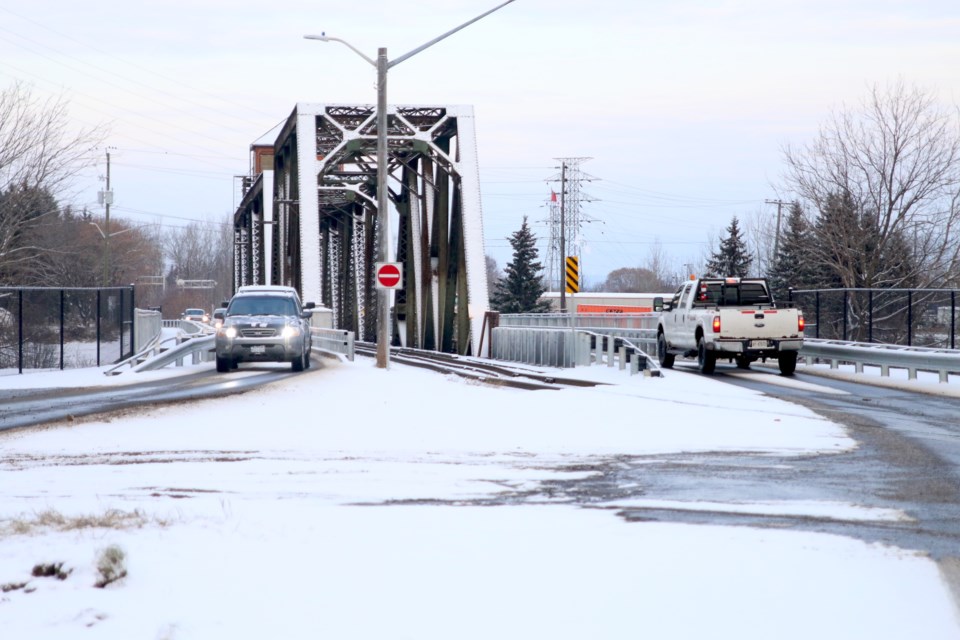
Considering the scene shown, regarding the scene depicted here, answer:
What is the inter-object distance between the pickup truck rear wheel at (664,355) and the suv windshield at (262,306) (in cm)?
952

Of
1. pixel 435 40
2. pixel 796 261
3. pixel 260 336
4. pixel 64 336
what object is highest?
pixel 435 40

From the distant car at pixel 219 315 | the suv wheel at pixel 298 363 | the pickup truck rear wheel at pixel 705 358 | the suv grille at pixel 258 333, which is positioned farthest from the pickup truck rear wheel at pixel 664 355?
the distant car at pixel 219 315

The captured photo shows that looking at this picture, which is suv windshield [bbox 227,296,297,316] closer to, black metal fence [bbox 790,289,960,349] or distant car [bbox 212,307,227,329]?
distant car [bbox 212,307,227,329]

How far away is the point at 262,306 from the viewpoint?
2858cm

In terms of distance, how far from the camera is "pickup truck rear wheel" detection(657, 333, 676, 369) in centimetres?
3009

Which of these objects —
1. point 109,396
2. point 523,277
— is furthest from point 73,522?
point 523,277

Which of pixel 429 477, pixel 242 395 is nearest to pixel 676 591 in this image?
pixel 429 477

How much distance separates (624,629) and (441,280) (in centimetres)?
4370

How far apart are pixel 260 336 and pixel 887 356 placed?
47.1 feet

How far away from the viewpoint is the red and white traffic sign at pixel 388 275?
27.7m

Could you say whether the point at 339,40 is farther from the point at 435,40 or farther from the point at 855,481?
the point at 855,481

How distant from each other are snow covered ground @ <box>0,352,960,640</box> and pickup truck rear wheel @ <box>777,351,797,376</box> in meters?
14.1

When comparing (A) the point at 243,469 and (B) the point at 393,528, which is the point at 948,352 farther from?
(B) the point at 393,528

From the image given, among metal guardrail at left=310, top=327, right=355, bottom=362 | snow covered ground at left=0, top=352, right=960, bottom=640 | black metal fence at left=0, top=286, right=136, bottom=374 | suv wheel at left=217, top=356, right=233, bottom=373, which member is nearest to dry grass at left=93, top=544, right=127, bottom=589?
snow covered ground at left=0, top=352, right=960, bottom=640
